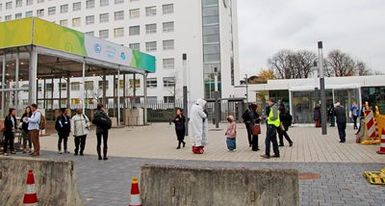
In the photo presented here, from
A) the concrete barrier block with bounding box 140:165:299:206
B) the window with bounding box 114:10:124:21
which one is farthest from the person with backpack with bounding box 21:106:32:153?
the window with bounding box 114:10:124:21

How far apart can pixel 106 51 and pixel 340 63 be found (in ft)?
195

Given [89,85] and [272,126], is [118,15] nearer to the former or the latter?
[89,85]

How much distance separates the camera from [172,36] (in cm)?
5512

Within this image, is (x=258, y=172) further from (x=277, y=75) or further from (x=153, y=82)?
(x=277, y=75)

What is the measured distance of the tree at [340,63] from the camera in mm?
70562

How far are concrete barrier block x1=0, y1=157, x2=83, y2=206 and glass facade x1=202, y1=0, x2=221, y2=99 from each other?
46345 mm

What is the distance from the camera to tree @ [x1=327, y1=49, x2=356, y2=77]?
70.6 meters

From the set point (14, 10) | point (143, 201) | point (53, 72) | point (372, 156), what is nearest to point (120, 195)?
point (143, 201)

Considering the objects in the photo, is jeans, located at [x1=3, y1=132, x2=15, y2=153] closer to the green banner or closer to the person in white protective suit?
the person in white protective suit

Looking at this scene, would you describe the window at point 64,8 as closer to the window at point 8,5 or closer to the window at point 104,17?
the window at point 104,17

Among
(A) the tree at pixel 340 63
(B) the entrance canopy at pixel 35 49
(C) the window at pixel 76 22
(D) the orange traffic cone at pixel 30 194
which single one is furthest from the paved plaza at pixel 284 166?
(A) the tree at pixel 340 63

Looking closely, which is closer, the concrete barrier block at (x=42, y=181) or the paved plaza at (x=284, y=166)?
the concrete barrier block at (x=42, y=181)

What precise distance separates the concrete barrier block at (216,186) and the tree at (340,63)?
71.7m

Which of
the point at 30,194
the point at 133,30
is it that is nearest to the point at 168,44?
the point at 133,30
